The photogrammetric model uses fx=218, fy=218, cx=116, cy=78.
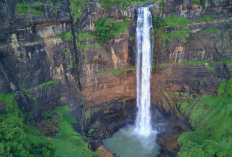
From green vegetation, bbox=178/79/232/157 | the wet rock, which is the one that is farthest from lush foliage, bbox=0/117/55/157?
green vegetation, bbox=178/79/232/157

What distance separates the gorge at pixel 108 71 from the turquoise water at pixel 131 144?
1.34 feet

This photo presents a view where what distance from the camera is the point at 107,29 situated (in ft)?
80.7

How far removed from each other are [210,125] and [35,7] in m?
21.0

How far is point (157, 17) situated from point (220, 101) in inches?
467

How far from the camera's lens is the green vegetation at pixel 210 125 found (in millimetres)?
18250

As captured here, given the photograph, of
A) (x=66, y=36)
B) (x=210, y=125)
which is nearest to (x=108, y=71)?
(x=66, y=36)

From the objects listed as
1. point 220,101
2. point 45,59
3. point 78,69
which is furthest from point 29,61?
point 220,101

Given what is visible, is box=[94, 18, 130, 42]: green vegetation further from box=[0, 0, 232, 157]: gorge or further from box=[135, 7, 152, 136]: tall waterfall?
box=[135, 7, 152, 136]: tall waterfall

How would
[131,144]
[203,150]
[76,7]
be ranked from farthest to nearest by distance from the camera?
[76,7]
[131,144]
[203,150]

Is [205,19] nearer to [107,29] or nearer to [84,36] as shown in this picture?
[107,29]

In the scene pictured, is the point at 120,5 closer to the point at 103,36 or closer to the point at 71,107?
the point at 103,36

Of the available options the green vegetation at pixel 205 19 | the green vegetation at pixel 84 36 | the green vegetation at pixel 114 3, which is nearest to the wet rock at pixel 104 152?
the green vegetation at pixel 84 36

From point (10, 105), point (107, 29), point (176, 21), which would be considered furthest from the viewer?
point (176, 21)

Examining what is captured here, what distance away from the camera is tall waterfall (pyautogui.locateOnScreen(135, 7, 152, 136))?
2578cm
